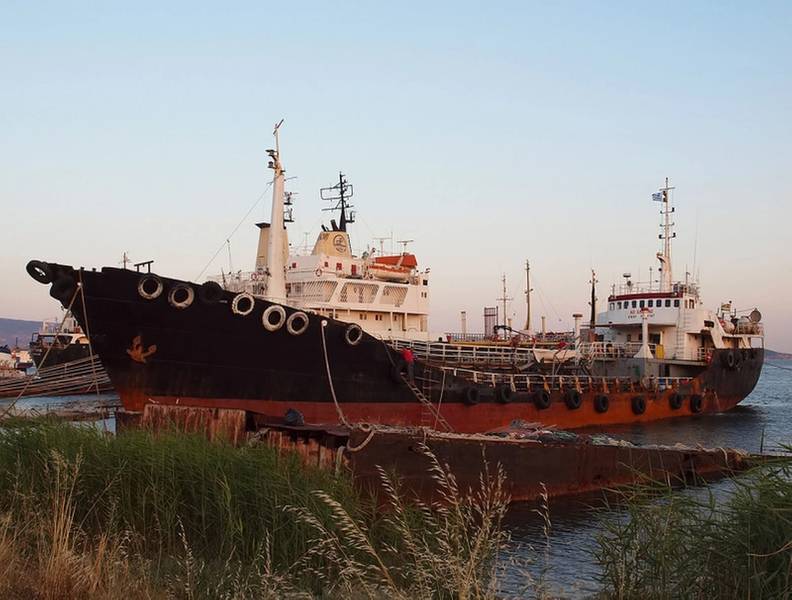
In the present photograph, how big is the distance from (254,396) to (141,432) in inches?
359

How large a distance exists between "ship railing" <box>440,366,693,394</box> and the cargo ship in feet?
0.24

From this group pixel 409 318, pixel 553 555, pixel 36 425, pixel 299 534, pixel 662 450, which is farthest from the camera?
pixel 409 318

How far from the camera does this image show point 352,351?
19.2 m

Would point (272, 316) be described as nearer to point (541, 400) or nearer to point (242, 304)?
point (242, 304)

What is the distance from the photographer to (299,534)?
301 inches

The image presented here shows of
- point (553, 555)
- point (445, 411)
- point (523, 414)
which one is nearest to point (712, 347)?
point (523, 414)

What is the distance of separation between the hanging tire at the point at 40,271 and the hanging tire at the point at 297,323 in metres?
5.31

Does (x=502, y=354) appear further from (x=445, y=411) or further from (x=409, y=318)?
(x=445, y=411)

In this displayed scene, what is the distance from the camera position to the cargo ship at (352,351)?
16781mm

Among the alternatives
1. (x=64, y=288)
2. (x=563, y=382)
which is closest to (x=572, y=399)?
(x=563, y=382)

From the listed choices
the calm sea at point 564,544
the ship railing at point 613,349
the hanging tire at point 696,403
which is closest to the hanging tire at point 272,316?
the calm sea at point 564,544

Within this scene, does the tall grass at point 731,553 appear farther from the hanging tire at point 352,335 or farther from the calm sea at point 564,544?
the hanging tire at point 352,335

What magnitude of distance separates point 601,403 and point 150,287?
16.5 m

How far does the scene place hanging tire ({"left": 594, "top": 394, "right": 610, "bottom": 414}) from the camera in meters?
26.2
